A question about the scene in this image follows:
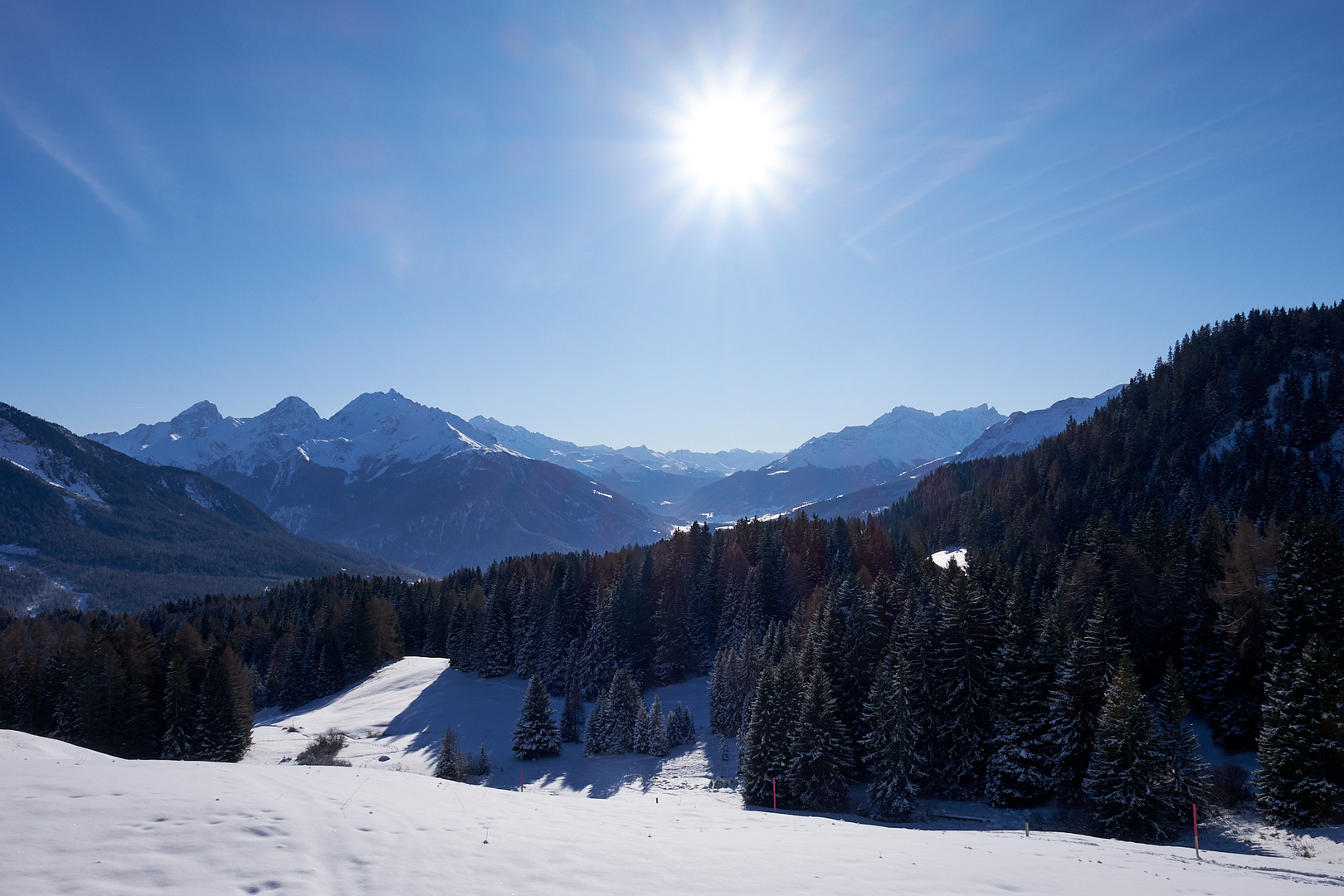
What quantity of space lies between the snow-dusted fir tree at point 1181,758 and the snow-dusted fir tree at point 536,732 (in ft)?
153

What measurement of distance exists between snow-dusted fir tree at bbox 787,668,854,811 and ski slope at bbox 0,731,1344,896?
61.6ft

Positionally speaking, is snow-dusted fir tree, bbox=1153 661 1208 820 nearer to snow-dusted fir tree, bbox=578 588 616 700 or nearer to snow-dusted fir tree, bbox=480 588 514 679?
snow-dusted fir tree, bbox=578 588 616 700

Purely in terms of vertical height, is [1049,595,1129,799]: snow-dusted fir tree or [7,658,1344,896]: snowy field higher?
[1049,595,1129,799]: snow-dusted fir tree

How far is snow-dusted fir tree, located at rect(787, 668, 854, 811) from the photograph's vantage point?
40.4 meters

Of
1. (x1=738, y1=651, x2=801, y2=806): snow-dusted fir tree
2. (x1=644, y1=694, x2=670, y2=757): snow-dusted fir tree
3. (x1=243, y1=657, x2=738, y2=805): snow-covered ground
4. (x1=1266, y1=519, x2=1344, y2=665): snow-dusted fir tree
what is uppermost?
(x1=1266, y1=519, x2=1344, y2=665): snow-dusted fir tree

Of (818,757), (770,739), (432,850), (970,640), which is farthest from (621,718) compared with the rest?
(432,850)

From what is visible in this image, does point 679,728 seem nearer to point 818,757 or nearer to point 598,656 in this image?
point 598,656

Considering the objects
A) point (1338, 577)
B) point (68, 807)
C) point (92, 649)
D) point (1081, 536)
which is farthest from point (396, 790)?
point (1081, 536)

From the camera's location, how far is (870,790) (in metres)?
39.8

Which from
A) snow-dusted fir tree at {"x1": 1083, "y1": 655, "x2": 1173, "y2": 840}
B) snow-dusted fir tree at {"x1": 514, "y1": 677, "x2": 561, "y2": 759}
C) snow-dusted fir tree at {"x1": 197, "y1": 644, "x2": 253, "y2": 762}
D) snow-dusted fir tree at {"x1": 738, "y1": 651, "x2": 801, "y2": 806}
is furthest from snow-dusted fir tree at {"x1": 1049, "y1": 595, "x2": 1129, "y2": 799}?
snow-dusted fir tree at {"x1": 197, "y1": 644, "x2": 253, "y2": 762}

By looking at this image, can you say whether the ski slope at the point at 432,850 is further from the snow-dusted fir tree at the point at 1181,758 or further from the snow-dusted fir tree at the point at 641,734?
the snow-dusted fir tree at the point at 641,734

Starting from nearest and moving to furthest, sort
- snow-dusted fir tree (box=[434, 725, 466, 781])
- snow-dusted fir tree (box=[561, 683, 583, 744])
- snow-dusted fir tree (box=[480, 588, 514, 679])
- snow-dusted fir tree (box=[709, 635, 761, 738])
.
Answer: snow-dusted fir tree (box=[434, 725, 466, 781]) → snow-dusted fir tree (box=[709, 635, 761, 738]) → snow-dusted fir tree (box=[561, 683, 583, 744]) → snow-dusted fir tree (box=[480, 588, 514, 679])

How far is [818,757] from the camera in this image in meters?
40.8

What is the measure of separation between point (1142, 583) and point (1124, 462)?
73592 millimetres
